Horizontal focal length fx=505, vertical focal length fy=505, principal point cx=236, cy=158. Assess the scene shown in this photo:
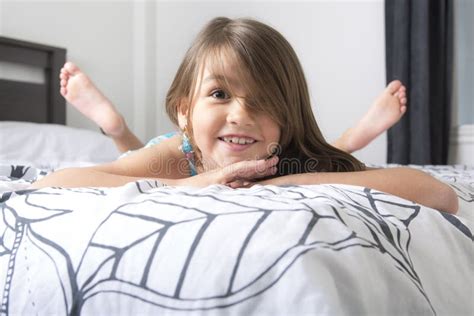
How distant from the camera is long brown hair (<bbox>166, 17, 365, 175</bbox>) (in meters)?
0.93

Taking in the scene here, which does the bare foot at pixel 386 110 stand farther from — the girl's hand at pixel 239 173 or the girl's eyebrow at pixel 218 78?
the girl's hand at pixel 239 173

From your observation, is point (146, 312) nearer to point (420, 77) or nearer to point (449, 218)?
point (449, 218)

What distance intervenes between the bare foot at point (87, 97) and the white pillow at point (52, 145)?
0.30m

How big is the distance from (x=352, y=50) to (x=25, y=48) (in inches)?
65.5

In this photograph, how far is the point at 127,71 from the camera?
316cm

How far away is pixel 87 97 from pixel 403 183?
119 centimetres

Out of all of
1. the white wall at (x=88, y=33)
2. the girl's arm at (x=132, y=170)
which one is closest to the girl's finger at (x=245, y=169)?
the girl's arm at (x=132, y=170)

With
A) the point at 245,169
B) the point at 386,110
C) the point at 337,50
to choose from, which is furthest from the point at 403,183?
the point at 337,50

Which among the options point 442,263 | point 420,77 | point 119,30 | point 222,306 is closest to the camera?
point 222,306

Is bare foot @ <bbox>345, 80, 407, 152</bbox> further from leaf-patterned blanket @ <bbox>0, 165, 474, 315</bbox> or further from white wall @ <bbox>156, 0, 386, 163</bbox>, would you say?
leaf-patterned blanket @ <bbox>0, 165, 474, 315</bbox>

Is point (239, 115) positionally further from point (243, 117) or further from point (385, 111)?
point (385, 111)

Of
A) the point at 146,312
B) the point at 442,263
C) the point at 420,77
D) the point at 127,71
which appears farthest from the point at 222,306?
the point at 127,71

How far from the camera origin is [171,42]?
3295 millimetres

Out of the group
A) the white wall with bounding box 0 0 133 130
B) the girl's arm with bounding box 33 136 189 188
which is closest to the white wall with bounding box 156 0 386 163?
the white wall with bounding box 0 0 133 130
